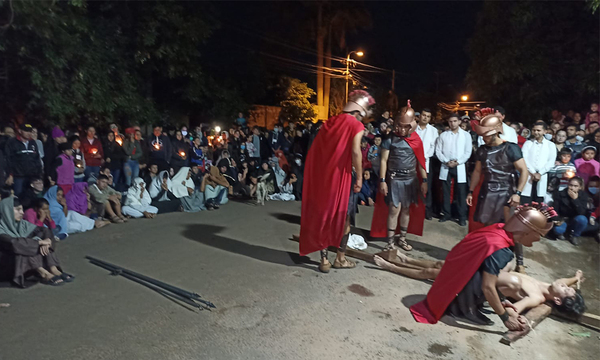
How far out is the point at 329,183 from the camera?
5.18 meters

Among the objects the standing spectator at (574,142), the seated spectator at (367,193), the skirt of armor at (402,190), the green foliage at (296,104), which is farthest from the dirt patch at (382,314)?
the green foliage at (296,104)

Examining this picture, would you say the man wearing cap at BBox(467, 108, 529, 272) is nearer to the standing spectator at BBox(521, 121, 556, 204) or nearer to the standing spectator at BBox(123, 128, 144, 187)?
the standing spectator at BBox(521, 121, 556, 204)

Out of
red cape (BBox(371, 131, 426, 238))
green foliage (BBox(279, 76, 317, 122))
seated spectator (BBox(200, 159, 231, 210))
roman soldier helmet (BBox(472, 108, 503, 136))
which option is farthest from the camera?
green foliage (BBox(279, 76, 317, 122))

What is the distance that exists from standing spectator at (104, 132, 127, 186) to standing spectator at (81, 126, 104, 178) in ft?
0.83

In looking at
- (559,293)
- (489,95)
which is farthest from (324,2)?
(559,293)

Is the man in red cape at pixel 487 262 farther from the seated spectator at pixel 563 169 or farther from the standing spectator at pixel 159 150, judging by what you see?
the standing spectator at pixel 159 150

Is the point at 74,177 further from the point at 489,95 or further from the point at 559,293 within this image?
the point at 489,95

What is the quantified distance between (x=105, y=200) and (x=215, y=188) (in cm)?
240

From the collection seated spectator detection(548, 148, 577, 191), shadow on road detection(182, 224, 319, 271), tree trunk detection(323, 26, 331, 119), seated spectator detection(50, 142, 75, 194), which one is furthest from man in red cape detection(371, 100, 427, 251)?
tree trunk detection(323, 26, 331, 119)

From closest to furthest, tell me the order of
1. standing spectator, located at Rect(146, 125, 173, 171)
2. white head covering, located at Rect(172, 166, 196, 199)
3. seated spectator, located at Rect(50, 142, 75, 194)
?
seated spectator, located at Rect(50, 142, 75, 194)
white head covering, located at Rect(172, 166, 196, 199)
standing spectator, located at Rect(146, 125, 173, 171)

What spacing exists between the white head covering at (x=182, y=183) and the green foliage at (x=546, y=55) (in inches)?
390

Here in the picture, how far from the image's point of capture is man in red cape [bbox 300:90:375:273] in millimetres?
5102

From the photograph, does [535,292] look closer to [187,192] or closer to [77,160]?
[187,192]

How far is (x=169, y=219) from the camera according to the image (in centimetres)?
816
